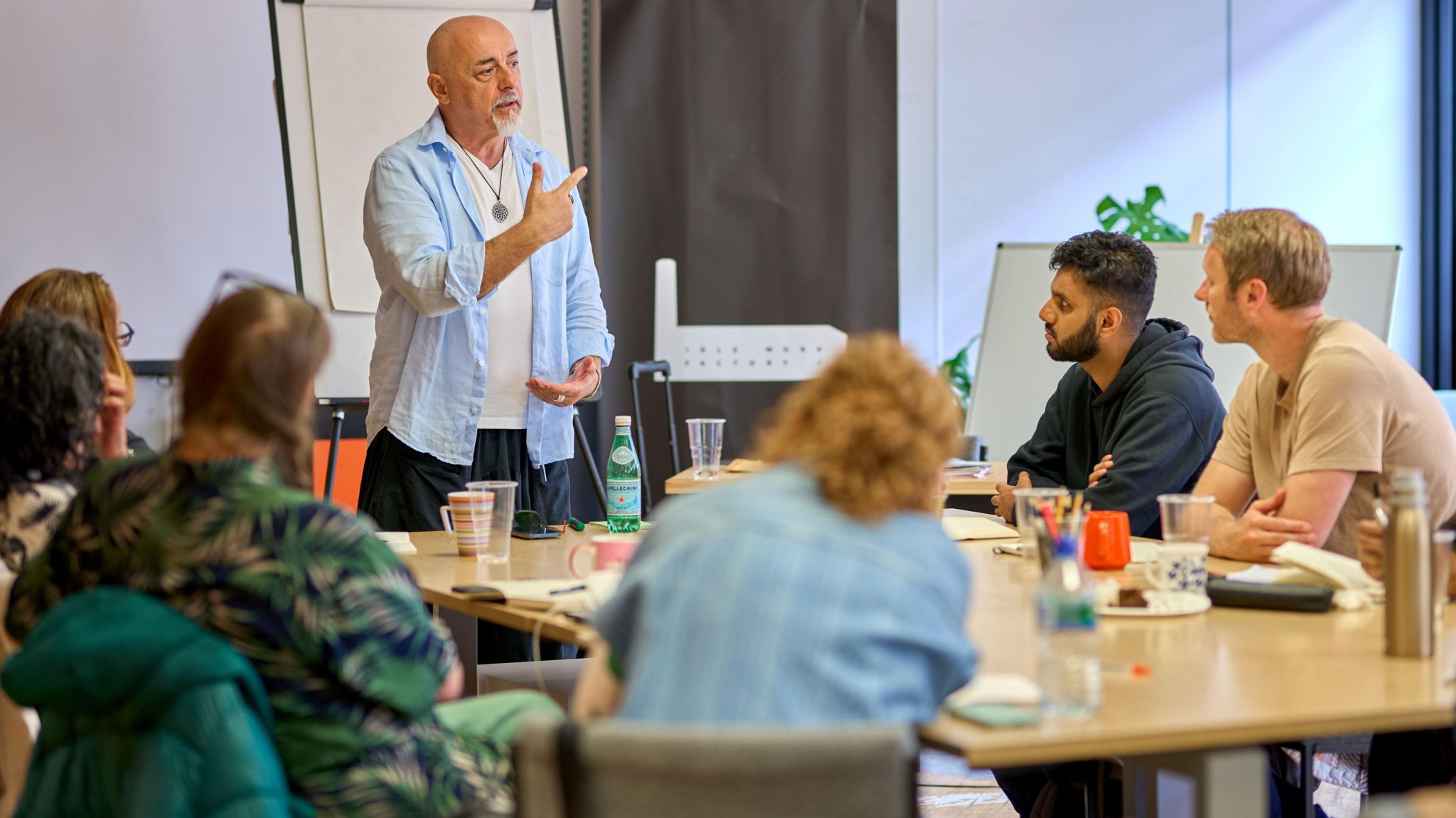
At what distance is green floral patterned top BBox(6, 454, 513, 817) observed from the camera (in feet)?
4.74

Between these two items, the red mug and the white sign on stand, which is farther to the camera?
the white sign on stand

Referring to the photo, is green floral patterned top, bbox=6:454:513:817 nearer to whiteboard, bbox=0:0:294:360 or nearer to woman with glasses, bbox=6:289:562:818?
woman with glasses, bbox=6:289:562:818

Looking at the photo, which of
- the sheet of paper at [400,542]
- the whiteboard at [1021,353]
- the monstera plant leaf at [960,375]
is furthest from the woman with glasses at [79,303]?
the monstera plant leaf at [960,375]

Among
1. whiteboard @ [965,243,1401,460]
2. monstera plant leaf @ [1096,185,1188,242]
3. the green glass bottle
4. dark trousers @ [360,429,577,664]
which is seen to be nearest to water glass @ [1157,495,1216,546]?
the green glass bottle

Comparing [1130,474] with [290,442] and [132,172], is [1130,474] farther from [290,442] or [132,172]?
[132,172]

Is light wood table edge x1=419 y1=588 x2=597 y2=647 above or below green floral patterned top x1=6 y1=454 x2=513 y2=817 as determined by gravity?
below

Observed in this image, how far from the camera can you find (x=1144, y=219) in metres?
5.85

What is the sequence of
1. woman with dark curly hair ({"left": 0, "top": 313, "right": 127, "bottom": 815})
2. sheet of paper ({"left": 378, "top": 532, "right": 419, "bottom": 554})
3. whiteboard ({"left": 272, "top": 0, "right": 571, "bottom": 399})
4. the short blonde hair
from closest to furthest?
woman with dark curly hair ({"left": 0, "top": 313, "right": 127, "bottom": 815}) < the short blonde hair < sheet of paper ({"left": 378, "top": 532, "right": 419, "bottom": 554}) < whiteboard ({"left": 272, "top": 0, "right": 571, "bottom": 399})

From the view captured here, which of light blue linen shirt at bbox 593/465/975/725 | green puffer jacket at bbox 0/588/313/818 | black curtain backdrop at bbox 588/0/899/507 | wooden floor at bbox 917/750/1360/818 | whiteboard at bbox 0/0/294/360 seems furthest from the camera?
black curtain backdrop at bbox 588/0/899/507

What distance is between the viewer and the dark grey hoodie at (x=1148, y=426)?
9.70 feet

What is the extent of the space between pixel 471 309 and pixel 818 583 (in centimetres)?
211

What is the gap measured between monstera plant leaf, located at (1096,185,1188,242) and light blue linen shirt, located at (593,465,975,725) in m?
4.70

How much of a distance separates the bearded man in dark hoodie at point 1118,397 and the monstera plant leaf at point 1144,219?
2.52 meters

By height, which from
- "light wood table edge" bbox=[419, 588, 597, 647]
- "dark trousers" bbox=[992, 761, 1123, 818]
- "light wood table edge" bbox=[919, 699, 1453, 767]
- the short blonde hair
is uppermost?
the short blonde hair
